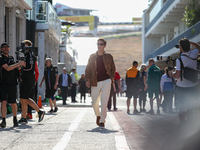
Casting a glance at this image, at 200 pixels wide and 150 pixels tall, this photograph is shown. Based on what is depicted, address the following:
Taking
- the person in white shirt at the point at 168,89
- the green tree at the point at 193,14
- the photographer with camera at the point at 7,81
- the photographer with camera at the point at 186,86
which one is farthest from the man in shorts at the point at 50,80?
the green tree at the point at 193,14

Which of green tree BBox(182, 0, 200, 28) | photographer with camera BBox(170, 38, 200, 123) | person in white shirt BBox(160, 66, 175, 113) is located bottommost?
person in white shirt BBox(160, 66, 175, 113)

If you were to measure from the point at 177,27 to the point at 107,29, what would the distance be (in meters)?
105

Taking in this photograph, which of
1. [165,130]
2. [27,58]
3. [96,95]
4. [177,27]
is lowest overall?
[165,130]

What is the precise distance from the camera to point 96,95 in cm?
855

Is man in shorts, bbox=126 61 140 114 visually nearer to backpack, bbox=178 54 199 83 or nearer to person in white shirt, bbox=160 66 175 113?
person in white shirt, bbox=160 66 175 113

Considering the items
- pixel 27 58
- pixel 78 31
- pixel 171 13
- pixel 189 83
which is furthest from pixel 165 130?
pixel 78 31

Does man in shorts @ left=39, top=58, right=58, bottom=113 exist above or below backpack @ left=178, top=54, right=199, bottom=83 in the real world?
below

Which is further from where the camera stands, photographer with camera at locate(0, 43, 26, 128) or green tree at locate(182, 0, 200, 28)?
green tree at locate(182, 0, 200, 28)

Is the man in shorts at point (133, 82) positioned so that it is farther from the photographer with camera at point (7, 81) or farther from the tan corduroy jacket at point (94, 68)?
the photographer with camera at point (7, 81)

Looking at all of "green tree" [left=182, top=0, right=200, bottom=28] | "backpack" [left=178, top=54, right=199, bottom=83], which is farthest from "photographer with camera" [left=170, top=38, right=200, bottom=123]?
"green tree" [left=182, top=0, right=200, bottom=28]

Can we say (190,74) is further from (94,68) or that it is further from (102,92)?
(94,68)

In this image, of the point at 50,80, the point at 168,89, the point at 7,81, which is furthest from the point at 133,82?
the point at 7,81

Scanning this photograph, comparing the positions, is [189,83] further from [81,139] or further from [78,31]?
[78,31]

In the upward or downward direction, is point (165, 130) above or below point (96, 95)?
below
